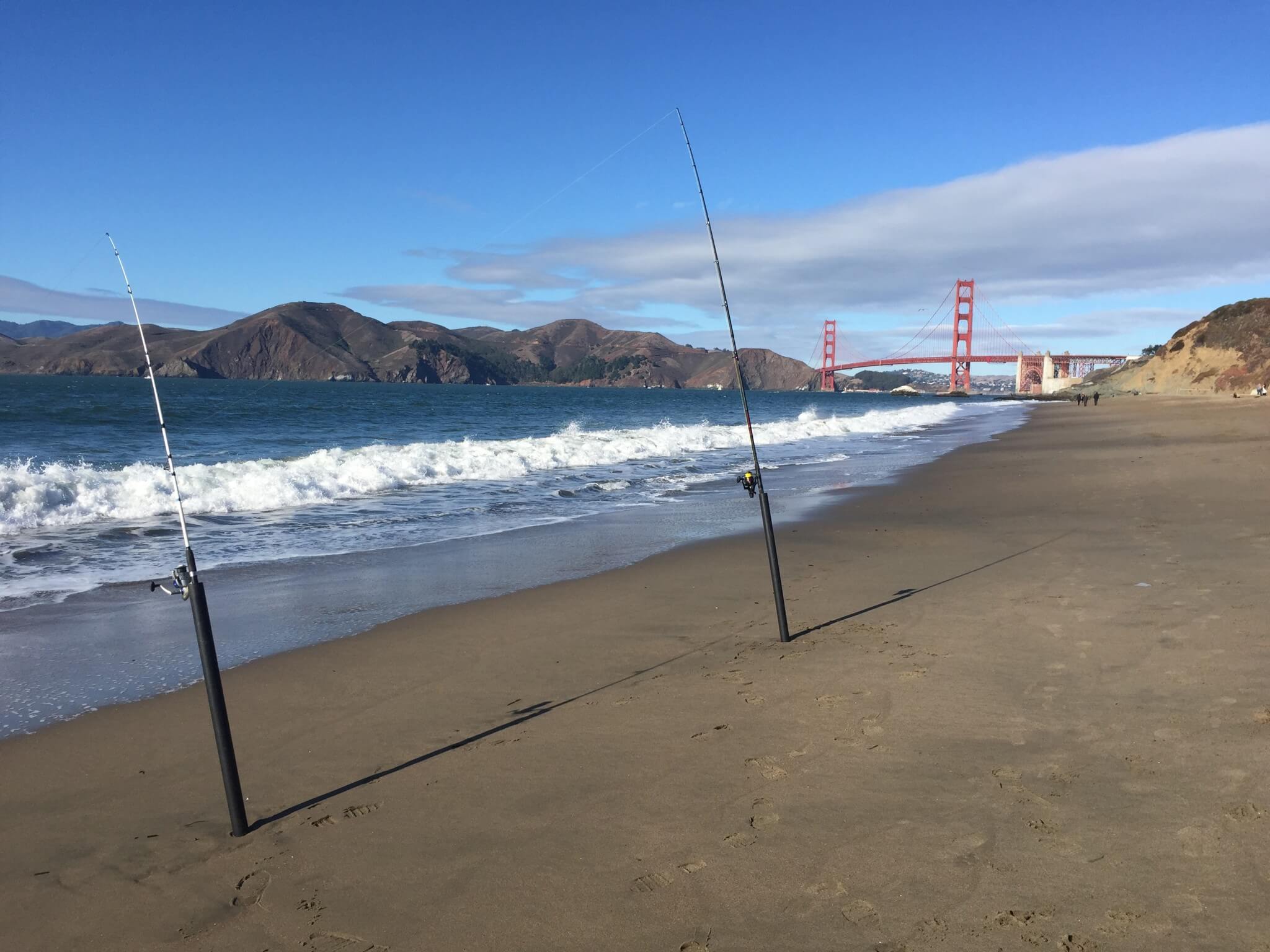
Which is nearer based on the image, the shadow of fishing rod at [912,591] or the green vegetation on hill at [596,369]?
the shadow of fishing rod at [912,591]

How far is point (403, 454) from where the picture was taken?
18203 millimetres

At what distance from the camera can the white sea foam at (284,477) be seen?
10922mm

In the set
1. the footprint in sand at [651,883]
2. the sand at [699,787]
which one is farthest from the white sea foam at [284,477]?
the footprint in sand at [651,883]

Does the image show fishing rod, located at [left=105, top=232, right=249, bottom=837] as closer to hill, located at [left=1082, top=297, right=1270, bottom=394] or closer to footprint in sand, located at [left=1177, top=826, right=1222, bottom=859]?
footprint in sand, located at [left=1177, top=826, right=1222, bottom=859]

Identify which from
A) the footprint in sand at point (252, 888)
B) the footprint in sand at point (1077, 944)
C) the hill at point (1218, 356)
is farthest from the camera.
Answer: the hill at point (1218, 356)

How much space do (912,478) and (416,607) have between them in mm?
12189

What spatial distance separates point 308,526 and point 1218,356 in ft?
231

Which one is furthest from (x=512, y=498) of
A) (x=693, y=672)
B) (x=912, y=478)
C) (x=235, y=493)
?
(x=693, y=672)

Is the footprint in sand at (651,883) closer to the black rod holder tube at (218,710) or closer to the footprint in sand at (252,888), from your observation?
the footprint in sand at (252,888)

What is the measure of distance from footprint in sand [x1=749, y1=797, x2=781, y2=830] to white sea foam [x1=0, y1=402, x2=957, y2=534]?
10826 mm

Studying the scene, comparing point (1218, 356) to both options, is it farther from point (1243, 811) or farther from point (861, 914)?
point (861, 914)

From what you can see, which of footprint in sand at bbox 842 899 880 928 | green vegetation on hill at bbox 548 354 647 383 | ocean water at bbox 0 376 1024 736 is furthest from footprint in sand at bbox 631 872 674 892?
green vegetation on hill at bbox 548 354 647 383

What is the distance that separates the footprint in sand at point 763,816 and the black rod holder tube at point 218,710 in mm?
1876

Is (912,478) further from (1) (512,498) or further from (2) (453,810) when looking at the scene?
(2) (453,810)
